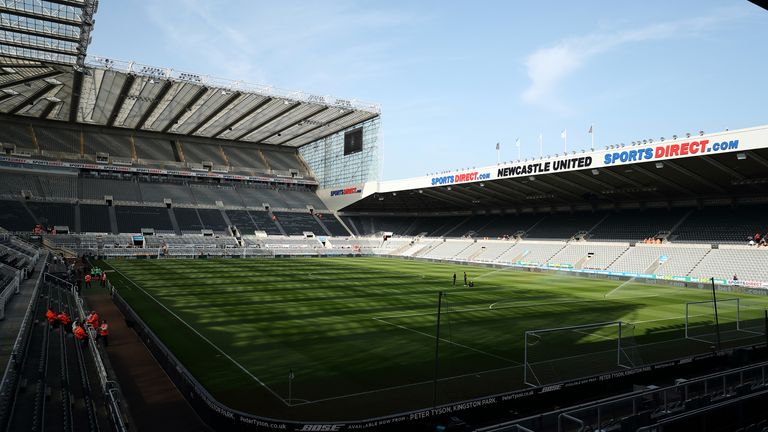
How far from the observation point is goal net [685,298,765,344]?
656 inches

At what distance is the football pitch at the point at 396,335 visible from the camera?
41.7ft

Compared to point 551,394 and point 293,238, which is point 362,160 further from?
point 551,394

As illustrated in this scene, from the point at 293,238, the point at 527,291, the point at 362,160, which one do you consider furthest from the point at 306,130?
the point at 527,291

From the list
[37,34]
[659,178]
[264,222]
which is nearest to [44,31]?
[37,34]

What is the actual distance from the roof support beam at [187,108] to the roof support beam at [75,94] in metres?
10.3

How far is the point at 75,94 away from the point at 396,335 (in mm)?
49638

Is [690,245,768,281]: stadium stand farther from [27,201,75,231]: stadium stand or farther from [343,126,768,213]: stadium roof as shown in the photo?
[27,201,75,231]: stadium stand

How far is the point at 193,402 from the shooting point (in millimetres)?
11758

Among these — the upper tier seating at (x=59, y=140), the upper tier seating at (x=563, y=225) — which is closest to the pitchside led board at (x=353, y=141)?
the upper tier seating at (x=563, y=225)

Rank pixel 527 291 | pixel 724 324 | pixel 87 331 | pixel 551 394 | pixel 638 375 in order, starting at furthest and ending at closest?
1. pixel 527 291
2. pixel 724 324
3. pixel 87 331
4. pixel 638 375
5. pixel 551 394

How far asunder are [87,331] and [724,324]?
70.3 ft

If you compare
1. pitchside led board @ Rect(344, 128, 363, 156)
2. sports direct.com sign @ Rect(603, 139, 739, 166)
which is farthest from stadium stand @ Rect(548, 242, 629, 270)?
pitchside led board @ Rect(344, 128, 363, 156)

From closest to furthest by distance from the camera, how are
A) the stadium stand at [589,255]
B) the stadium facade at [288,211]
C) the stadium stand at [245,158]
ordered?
1. the stadium facade at [288,211]
2. the stadium stand at [589,255]
3. the stadium stand at [245,158]

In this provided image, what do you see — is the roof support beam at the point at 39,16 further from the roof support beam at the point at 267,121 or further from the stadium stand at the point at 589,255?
the stadium stand at the point at 589,255
